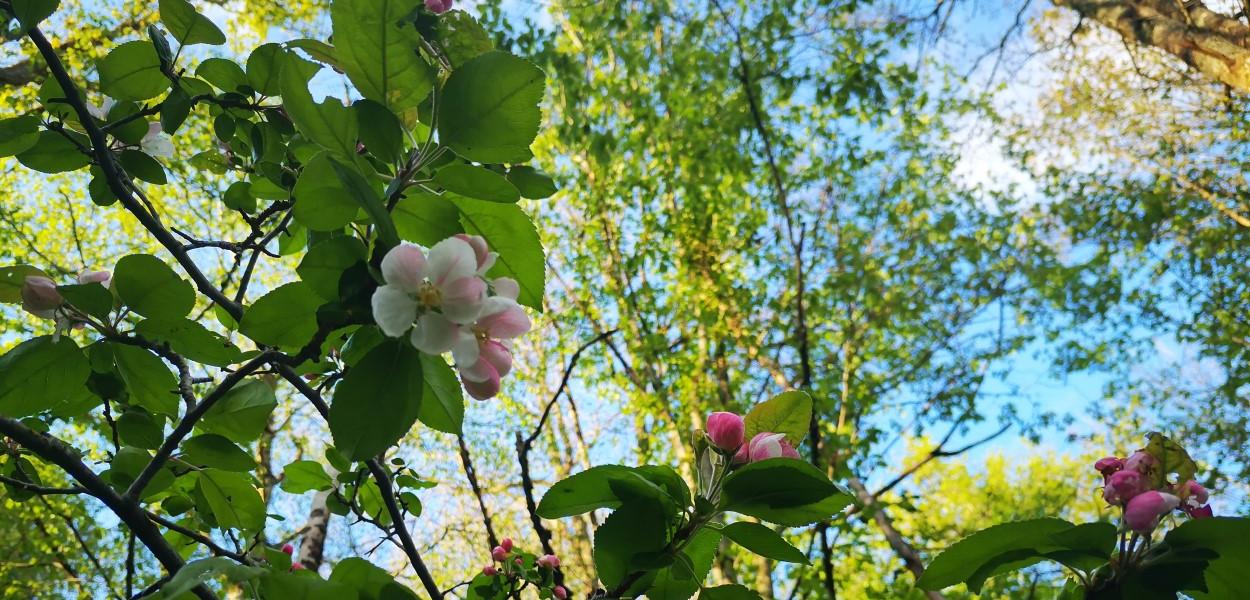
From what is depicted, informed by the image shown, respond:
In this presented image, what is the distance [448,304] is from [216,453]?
0.47 m

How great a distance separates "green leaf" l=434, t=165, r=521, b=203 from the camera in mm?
591

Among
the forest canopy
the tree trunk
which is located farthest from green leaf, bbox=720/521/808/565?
the tree trunk

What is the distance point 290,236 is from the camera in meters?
0.89

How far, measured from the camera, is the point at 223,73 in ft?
2.92

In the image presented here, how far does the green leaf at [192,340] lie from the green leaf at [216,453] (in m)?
0.09

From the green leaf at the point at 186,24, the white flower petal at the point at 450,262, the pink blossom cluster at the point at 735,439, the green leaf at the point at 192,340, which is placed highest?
the green leaf at the point at 186,24

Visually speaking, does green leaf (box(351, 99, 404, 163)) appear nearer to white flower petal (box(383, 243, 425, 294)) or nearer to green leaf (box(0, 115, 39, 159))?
white flower petal (box(383, 243, 425, 294))

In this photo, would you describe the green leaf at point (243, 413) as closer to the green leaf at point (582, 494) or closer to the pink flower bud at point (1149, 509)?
the green leaf at point (582, 494)

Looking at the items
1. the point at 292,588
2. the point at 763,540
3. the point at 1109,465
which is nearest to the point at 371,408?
the point at 292,588

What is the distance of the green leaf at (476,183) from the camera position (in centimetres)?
59

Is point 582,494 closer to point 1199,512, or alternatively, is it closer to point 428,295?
point 428,295

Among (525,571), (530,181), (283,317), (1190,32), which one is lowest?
(283,317)

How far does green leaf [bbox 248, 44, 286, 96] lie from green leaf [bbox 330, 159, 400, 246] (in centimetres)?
46

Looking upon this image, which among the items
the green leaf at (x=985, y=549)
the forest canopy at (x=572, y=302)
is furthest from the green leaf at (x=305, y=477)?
the green leaf at (x=985, y=549)
